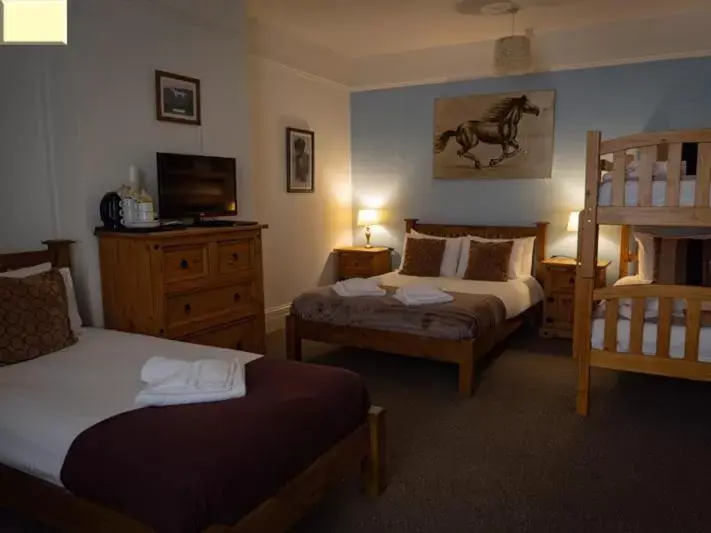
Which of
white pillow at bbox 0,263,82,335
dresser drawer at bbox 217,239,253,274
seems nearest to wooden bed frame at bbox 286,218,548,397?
dresser drawer at bbox 217,239,253,274

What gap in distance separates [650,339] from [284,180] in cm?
341

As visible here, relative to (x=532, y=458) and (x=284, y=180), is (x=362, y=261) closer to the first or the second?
Result: (x=284, y=180)

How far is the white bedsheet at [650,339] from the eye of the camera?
318cm

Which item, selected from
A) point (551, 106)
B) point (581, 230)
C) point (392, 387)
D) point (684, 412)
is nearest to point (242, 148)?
point (392, 387)

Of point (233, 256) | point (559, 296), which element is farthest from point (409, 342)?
point (559, 296)

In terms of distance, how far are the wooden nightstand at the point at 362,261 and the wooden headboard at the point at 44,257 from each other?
320 centimetres

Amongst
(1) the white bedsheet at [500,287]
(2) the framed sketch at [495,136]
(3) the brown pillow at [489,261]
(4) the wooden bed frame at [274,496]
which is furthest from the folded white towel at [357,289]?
(2) the framed sketch at [495,136]

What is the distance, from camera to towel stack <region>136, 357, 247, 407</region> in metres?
2.05

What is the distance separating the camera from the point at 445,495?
253 centimetres

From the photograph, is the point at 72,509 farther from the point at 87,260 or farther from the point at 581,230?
the point at 581,230

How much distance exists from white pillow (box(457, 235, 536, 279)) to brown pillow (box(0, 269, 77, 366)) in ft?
11.2

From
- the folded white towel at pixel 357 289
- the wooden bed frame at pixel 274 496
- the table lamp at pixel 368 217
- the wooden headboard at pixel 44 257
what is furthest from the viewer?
the table lamp at pixel 368 217

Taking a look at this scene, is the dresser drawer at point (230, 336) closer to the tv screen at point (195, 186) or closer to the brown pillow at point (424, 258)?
the tv screen at point (195, 186)

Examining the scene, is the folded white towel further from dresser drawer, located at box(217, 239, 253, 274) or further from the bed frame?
the bed frame
